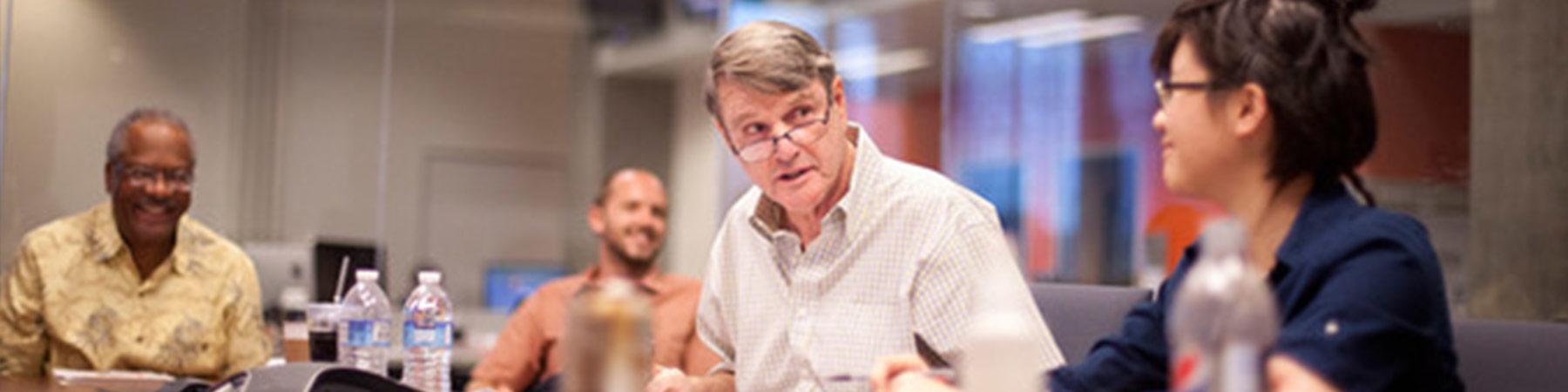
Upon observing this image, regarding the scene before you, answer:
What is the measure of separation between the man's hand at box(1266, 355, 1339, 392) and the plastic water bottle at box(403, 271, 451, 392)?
1.65 meters

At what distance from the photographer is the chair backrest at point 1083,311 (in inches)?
85.8

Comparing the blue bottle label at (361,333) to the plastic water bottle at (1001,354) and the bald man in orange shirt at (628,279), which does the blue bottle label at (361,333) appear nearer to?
the bald man in orange shirt at (628,279)

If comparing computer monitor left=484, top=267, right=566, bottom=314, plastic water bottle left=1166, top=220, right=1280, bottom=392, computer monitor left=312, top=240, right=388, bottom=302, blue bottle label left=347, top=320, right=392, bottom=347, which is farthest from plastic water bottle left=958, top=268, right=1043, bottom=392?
computer monitor left=484, top=267, right=566, bottom=314

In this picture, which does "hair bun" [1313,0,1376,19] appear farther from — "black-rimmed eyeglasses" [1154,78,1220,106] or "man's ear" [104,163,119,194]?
"man's ear" [104,163,119,194]

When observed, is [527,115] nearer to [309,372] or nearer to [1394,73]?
[1394,73]

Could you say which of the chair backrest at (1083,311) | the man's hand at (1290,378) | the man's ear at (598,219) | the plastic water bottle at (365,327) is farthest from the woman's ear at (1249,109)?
the man's ear at (598,219)

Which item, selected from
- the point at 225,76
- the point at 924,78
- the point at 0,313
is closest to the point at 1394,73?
the point at 0,313

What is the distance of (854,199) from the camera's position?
2.14 metres

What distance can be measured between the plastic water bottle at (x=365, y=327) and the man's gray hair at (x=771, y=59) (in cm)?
87

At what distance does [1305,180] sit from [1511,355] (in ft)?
1.49

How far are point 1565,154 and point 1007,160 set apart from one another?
450 centimetres

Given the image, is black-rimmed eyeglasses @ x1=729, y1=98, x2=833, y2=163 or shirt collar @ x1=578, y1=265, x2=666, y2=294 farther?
shirt collar @ x1=578, y1=265, x2=666, y2=294

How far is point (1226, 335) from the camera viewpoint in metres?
1.01

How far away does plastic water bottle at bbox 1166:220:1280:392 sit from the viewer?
994mm
